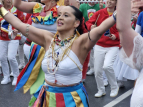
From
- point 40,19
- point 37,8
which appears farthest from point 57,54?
point 37,8

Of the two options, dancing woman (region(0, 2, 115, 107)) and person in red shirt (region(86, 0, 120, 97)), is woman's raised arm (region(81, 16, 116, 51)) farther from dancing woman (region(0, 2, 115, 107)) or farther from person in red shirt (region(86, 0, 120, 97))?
person in red shirt (region(86, 0, 120, 97))

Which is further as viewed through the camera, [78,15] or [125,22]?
[78,15]

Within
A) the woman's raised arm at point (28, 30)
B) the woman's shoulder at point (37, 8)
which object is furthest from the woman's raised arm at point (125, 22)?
the woman's shoulder at point (37, 8)

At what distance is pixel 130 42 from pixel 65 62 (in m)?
0.83

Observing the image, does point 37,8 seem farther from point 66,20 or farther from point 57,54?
point 57,54

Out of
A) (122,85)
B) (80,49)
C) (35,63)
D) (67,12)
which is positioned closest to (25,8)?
(35,63)

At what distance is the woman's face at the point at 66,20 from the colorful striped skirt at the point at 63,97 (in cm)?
60

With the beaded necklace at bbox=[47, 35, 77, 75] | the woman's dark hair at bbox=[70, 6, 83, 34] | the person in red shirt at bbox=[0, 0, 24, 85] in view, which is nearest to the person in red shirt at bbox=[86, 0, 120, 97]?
the person in red shirt at bbox=[0, 0, 24, 85]

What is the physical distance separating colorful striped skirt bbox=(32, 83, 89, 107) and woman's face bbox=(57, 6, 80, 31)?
60 centimetres

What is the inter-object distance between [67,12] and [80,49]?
40 centimetres

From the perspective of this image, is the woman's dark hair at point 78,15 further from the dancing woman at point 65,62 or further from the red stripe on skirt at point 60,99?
the red stripe on skirt at point 60,99

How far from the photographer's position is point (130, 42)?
178cm

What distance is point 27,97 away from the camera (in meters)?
4.80

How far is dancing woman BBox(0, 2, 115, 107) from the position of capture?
8.11 feet
